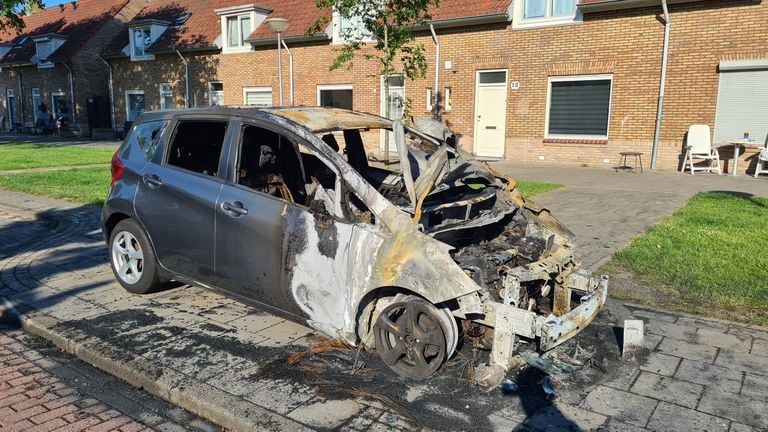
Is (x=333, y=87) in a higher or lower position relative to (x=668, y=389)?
higher

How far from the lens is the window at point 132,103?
30.3 meters

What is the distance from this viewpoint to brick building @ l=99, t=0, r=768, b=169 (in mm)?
14625

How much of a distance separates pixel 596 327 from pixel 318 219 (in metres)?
2.56

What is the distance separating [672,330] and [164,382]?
3974 mm

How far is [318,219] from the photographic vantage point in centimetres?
398

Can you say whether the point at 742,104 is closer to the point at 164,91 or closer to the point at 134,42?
the point at 164,91

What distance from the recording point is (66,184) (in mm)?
12391

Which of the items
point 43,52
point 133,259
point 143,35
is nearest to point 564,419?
point 133,259

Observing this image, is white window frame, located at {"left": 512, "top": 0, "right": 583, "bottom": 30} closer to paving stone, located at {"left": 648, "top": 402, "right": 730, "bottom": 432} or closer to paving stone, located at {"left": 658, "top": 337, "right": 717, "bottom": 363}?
paving stone, located at {"left": 658, "top": 337, "right": 717, "bottom": 363}

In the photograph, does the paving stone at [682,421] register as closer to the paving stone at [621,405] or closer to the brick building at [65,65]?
the paving stone at [621,405]

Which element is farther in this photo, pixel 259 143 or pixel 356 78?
pixel 356 78

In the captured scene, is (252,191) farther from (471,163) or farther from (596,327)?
(596,327)

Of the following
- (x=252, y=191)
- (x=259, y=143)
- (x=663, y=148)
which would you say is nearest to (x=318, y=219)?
(x=252, y=191)

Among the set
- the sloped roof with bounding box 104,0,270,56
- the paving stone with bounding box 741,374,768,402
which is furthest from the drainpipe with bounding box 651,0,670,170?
the sloped roof with bounding box 104,0,270,56
